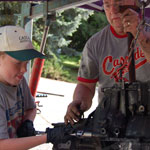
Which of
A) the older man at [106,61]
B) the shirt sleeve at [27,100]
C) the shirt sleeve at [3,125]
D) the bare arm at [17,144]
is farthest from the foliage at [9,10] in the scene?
the bare arm at [17,144]

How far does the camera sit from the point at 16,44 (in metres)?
1.86

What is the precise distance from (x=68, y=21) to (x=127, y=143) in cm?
1434

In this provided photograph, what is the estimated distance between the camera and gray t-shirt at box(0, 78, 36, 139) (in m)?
1.70

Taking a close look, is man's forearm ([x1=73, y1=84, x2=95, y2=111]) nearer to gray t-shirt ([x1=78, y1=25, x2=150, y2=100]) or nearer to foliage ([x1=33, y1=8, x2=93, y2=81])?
gray t-shirt ([x1=78, y1=25, x2=150, y2=100])

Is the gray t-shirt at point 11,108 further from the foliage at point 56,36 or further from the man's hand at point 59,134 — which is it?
the foliage at point 56,36

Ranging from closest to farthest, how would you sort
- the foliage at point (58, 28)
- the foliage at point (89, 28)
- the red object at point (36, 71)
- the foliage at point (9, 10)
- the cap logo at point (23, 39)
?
the cap logo at point (23, 39), the red object at point (36, 71), the foliage at point (9, 10), the foliage at point (58, 28), the foliage at point (89, 28)

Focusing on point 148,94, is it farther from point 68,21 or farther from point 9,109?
point 68,21

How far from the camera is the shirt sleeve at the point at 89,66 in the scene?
6.84 feet

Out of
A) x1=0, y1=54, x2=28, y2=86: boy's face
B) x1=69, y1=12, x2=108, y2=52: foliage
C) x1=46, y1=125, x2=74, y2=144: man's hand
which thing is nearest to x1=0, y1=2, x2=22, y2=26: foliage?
x1=69, y1=12, x2=108, y2=52: foliage

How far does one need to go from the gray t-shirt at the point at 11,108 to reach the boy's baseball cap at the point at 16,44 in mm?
217

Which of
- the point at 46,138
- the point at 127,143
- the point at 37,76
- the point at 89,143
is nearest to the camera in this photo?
the point at 127,143

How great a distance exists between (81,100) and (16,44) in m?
0.59

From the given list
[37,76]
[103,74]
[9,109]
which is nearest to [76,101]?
[103,74]

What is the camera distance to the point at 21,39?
192 centimetres
